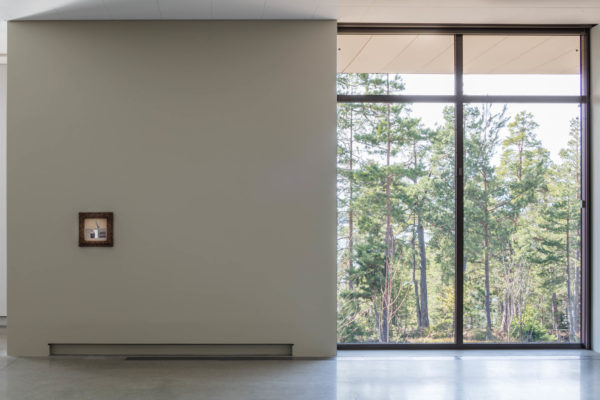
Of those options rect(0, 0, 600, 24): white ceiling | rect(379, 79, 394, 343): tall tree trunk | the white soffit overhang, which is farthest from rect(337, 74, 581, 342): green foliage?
rect(0, 0, 600, 24): white ceiling

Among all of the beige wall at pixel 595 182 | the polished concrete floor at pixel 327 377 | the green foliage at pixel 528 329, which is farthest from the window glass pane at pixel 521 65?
the polished concrete floor at pixel 327 377

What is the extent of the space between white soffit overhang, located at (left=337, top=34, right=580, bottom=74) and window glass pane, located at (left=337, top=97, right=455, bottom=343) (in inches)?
10.7

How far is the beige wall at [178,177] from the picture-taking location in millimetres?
4957

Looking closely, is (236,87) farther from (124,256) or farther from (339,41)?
(124,256)

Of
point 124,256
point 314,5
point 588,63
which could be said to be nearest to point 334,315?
point 124,256

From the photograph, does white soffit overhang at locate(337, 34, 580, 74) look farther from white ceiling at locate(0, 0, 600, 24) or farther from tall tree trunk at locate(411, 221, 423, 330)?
tall tree trunk at locate(411, 221, 423, 330)

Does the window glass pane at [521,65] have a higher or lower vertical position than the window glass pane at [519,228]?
higher

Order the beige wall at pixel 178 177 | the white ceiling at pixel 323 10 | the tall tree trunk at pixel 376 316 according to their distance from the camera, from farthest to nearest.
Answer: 1. the tall tree trunk at pixel 376 316
2. the beige wall at pixel 178 177
3. the white ceiling at pixel 323 10

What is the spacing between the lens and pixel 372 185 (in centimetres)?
524

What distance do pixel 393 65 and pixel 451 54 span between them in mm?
621

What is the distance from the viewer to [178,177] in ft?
16.4

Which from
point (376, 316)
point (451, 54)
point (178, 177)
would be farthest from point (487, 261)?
point (178, 177)

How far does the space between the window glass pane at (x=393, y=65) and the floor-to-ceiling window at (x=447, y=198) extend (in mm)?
10

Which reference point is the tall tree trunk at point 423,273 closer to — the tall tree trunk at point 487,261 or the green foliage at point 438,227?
the green foliage at point 438,227
